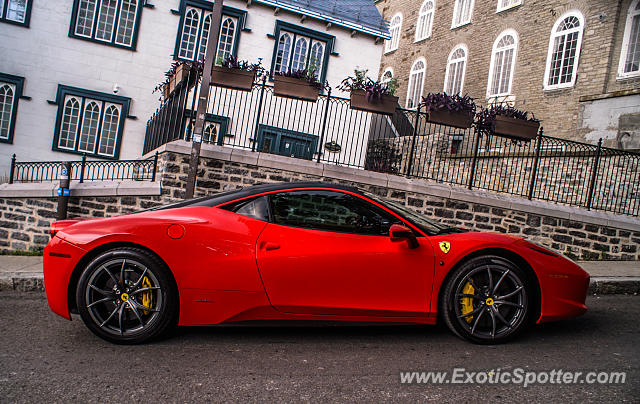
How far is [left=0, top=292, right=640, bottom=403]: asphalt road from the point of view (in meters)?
2.92

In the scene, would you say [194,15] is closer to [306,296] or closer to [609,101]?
[609,101]

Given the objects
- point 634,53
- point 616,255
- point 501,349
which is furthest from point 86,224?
point 634,53

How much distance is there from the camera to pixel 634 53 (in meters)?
14.5

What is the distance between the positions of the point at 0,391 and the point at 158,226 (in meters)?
1.49

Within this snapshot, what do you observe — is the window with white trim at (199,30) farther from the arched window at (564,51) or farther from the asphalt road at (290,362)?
the asphalt road at (290,362)

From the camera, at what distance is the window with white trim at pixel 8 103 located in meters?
13.5

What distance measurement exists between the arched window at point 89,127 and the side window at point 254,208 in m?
12.2

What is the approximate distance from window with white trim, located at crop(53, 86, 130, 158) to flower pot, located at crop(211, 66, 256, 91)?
23.8 ft

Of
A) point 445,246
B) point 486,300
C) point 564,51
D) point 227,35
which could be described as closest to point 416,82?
point 564,51

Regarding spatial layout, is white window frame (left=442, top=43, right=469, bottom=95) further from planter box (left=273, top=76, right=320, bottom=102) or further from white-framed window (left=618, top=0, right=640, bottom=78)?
planter box (left=273, top=76, right=320, bottom=102)

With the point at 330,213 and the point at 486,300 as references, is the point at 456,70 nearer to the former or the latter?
the point at 486,300

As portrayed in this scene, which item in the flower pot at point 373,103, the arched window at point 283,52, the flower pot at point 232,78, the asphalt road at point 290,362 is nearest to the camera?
the asphalt road at point 290,362

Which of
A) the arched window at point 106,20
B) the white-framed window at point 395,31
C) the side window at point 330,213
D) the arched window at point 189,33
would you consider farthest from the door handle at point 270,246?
the white-framed window at point 395,31

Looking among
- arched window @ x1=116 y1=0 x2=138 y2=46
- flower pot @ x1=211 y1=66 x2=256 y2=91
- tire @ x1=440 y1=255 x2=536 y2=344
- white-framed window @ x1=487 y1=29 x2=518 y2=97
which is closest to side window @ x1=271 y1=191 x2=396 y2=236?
tire @ x1=440 y1=255 x2=536 y2=344
